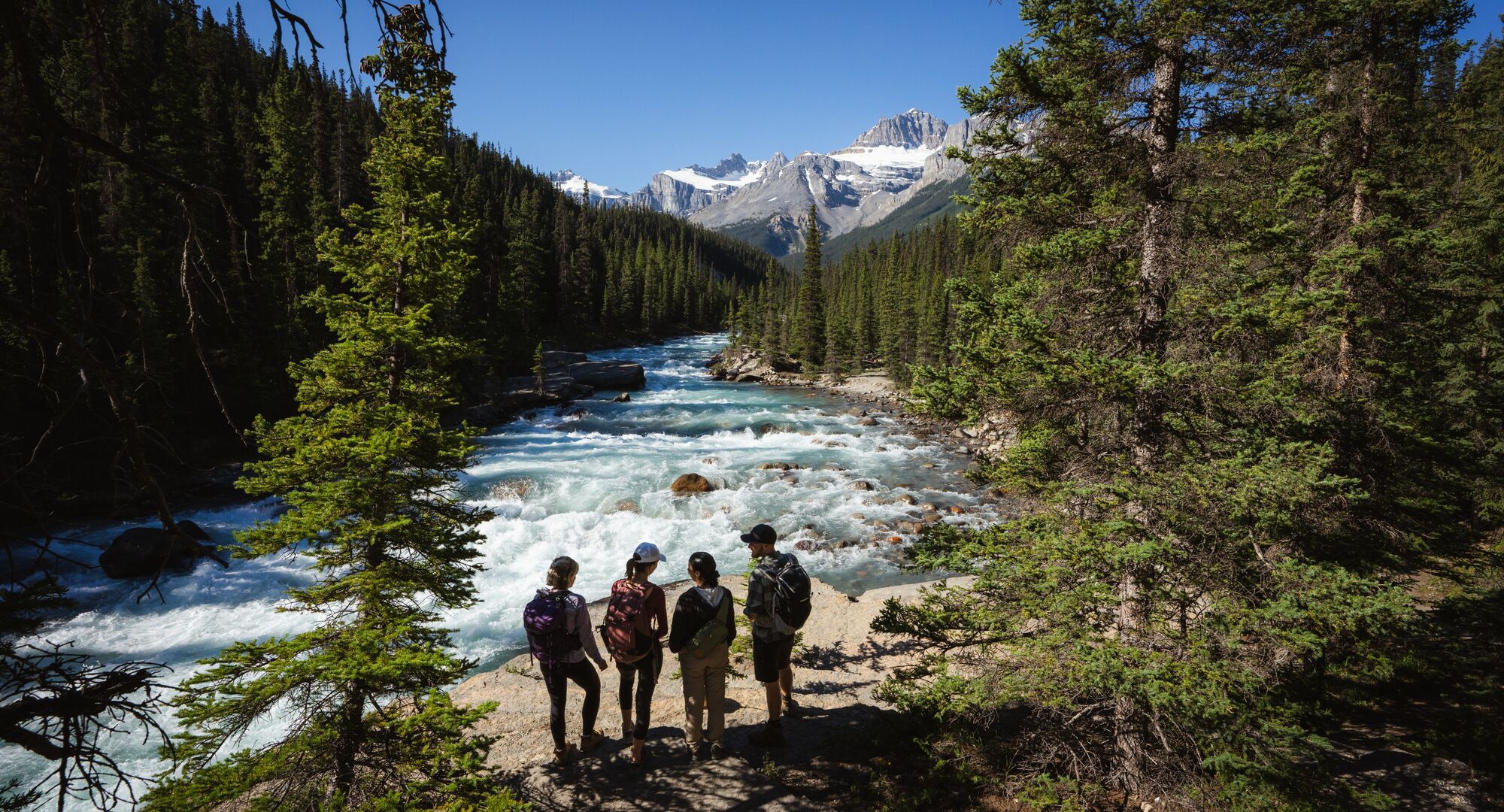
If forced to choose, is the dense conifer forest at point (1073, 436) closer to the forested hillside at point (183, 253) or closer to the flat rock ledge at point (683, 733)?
the forested hillside at point (183, 253)

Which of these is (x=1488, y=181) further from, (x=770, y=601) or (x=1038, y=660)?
(x=770, y=601)

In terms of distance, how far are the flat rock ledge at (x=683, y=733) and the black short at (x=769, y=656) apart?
34.2 inches

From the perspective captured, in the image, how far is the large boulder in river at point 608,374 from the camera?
4500 centimetres

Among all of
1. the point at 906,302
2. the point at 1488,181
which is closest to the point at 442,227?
the point at 1488,181

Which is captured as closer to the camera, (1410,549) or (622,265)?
(1410,549)

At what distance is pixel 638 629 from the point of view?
19.5 ft

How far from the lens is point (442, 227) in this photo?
845 centimetres

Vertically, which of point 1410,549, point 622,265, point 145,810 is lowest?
point 145,810

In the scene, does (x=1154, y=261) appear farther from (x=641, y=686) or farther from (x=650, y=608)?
(x=641, y=686)

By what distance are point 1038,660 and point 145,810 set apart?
675 cm

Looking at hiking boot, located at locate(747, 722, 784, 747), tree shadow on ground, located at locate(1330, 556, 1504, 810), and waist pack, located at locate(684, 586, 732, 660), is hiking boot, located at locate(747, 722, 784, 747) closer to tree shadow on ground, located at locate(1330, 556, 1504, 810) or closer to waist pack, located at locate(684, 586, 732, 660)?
waist pack, located at locate(684, 586, 732, 660)

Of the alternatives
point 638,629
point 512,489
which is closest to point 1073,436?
point 638,629

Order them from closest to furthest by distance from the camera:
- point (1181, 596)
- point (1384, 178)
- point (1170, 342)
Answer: point (1181, 596)
point (1170, 342)
point (1384, 178)

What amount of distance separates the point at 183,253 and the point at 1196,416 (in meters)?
7.73
